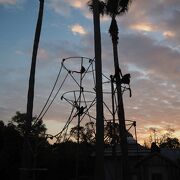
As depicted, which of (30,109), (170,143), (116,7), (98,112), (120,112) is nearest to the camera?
(98,112)

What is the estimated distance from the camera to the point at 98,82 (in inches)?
536

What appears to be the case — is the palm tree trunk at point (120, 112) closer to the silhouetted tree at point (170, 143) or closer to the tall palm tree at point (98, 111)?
the tall palm tree at point (98, 111)

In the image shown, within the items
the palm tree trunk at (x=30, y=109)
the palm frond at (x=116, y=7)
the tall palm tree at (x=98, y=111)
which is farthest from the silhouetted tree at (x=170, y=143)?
the tall palm tree at (x=98, y=111)

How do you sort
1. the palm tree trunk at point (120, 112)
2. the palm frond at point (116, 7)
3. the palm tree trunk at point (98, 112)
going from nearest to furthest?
the palm tree trunk at point (98, 112) < the palm tree trunk at point (120, 112) < the palm frond at point (116, 7)

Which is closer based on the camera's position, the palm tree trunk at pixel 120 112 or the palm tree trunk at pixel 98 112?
the palm tree trunk at pixel 98 112

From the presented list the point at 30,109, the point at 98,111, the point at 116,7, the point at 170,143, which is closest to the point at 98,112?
the point at 98,111

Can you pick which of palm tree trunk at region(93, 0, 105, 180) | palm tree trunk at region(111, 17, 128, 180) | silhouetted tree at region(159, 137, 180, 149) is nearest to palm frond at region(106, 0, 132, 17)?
palm tree trunk at region(111, 17, 128, 180)

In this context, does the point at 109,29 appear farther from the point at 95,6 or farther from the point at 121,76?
the point at 95,6

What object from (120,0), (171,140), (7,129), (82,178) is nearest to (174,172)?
(82,178)

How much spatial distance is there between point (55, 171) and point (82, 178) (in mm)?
6040

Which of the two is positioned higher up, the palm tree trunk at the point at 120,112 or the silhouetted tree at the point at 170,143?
the silhouetted tree at the point at 170,143

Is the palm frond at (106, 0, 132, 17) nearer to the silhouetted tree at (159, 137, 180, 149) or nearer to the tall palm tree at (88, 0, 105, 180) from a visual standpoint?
the tall palm tree at (88, 0, 105, 180)

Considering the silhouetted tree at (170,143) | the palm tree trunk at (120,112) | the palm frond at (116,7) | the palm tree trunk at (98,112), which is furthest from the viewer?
the silhouetted tree at (170,143)

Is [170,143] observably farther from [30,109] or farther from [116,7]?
[30,109]
